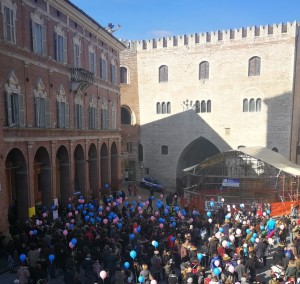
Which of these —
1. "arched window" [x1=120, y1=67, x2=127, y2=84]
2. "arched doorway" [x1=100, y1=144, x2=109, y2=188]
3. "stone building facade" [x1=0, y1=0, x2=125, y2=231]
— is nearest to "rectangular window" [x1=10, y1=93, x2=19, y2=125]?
"stone building facade" [x1=0, y1=0, x2=125, y2=231]

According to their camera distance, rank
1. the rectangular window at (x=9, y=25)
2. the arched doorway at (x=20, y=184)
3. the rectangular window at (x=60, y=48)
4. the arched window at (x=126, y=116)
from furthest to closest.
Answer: the arched window at (x=126, y=116) < the rectangular window at (x=60, y=48) < the arched doorway at (x=20, y=184) < the rectangular window at (x=9, y=25)

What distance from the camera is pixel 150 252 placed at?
12852mm

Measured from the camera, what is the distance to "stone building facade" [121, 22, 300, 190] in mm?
33219

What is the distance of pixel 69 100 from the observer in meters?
22.9

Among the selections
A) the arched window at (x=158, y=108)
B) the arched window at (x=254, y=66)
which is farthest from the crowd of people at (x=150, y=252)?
the arched window at (x=158, y=108)

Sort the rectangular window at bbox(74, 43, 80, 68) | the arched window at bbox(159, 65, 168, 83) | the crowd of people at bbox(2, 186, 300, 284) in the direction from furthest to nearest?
the arched window at bbox(159, 65, 168, 83)
the rectangular window at bbox(74, 43, 80, 68)
the crowd of people at bbox(2, 186, 300, 284)

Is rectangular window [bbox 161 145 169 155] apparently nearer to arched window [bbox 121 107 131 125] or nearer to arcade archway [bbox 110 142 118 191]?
arched window [bbox 121 107 131 125]

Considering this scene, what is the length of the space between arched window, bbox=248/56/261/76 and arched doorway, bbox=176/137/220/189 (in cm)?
885

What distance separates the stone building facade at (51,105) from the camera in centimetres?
1698

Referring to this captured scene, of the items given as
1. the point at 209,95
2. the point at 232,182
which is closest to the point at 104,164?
the point at 232,182

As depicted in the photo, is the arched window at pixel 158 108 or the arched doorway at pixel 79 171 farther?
the arched window at pixel 158 108

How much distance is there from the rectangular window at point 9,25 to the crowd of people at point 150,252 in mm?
9440

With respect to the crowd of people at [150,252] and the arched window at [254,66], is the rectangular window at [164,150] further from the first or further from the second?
the crowd of people at [150,252]

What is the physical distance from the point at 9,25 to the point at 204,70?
2376 centimetres
